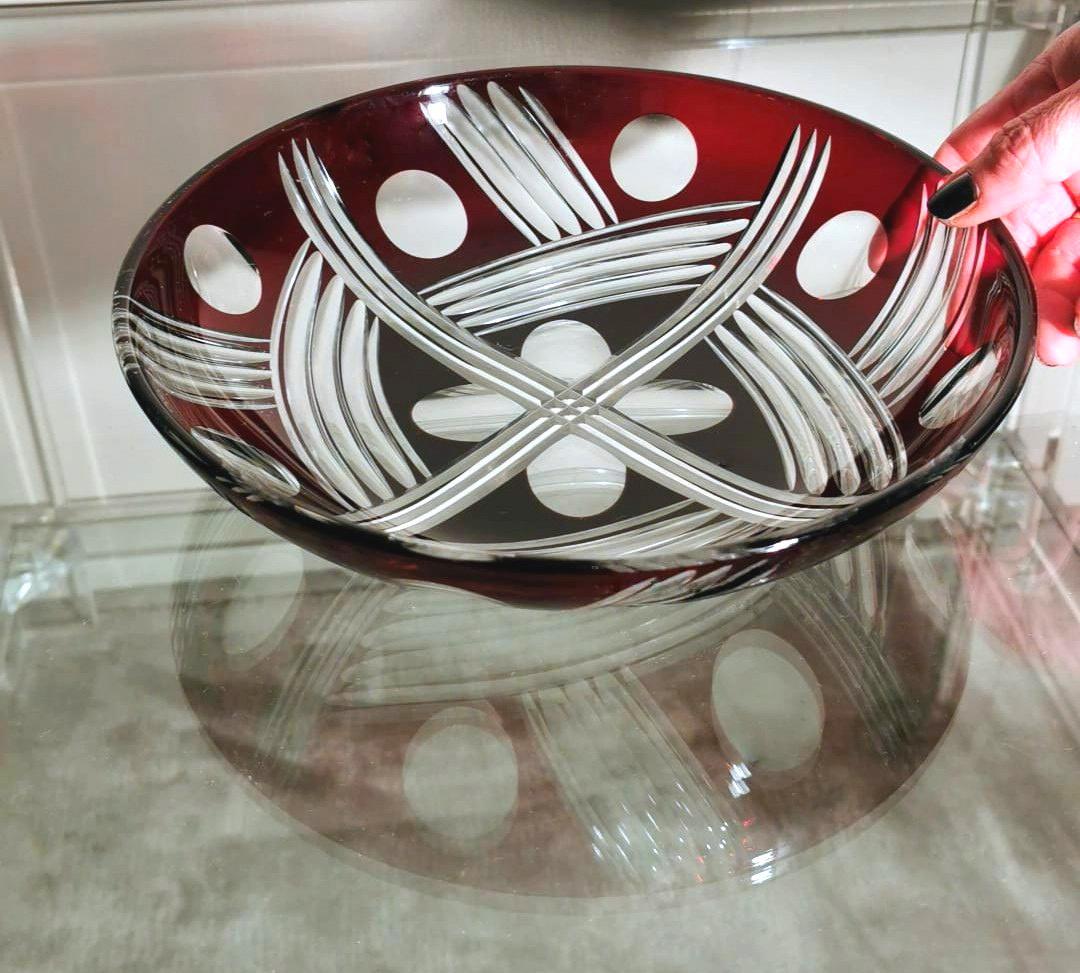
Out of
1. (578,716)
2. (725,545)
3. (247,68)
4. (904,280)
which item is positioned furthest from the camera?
(247,68)

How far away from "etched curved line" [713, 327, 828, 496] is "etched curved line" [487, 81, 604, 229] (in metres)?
0.09

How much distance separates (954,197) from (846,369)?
8cm

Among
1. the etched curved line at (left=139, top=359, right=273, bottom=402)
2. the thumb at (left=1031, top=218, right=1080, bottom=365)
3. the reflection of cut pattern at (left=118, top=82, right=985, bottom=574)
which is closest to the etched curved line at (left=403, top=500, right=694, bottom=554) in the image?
the reflection of cut pattern at (left=118, top=82, right=985, bottom=574)

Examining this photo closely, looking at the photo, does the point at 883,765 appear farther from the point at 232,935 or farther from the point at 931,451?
the point at 232,935

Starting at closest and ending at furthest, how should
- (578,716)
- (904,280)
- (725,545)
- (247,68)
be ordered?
(725,545), (578,716), (904,280), (247,68)

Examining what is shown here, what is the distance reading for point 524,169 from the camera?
622 mm

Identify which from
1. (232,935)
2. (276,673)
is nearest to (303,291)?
(276,673)

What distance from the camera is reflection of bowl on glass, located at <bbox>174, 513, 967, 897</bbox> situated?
417 mm

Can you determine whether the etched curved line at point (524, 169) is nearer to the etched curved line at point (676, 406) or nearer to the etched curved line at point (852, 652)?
the etched curved line at point (676, 406)

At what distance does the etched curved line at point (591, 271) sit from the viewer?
1.98 feet

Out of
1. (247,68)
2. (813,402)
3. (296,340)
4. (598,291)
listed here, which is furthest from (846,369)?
(247,68)

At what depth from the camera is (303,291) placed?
0.57 metres

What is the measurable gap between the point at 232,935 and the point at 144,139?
1.65 feet

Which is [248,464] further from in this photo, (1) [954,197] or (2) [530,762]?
(1) [954,197]
